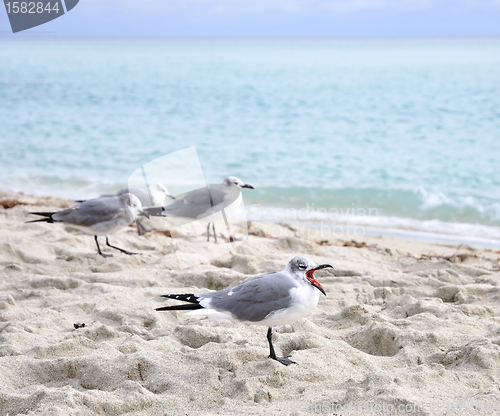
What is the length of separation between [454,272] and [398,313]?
1130 millimetres

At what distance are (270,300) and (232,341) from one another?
50 centimetres

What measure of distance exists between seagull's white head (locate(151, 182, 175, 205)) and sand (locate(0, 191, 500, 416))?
946 mm

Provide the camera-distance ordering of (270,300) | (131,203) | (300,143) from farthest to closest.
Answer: (300,143), (131,203), (270,300)

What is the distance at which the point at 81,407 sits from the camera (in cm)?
259

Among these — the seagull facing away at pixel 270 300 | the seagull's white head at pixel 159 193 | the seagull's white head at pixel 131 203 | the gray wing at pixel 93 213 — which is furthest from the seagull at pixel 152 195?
the seagull facing away at pixel 270 300

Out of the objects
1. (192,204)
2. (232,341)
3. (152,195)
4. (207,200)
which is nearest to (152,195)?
(152,195)

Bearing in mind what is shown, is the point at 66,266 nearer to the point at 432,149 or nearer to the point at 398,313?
the point at 398,313

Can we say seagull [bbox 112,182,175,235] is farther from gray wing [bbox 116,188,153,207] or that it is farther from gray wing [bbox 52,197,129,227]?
gray wing [bbox 52,197,129,227]

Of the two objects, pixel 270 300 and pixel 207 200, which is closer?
pixel 270 300

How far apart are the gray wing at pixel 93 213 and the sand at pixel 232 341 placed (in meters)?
0.30

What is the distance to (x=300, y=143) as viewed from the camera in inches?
557

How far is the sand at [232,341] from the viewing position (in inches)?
105

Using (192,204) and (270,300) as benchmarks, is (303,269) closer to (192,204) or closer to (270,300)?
(270,300)

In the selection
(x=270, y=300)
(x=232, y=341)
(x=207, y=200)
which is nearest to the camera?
(x=270, y=300)
